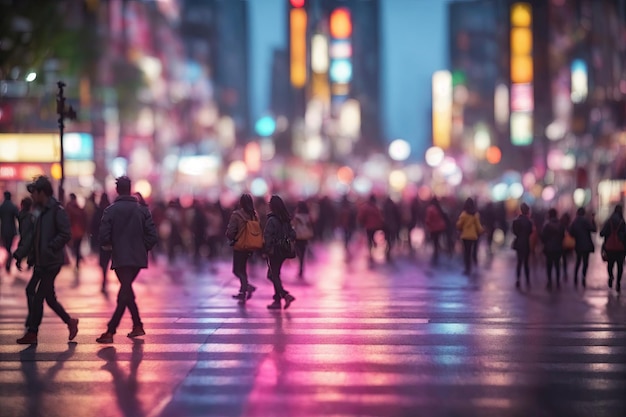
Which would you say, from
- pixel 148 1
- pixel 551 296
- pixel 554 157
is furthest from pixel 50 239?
pixel 148 1

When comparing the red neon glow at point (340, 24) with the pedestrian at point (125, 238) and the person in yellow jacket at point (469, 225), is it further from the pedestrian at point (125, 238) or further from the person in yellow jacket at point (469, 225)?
the pedestrian at point (125, 238)

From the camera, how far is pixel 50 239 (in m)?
12.5

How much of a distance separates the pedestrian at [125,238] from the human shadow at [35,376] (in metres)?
0.81

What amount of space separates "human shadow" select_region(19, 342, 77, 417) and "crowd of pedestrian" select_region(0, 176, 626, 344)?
80 centimetres

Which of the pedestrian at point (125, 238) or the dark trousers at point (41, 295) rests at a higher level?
the pedestrian at point (125, 238)

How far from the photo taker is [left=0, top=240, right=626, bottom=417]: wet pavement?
29.6 feet

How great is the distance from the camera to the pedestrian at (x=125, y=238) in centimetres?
1272

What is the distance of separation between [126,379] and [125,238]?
2810mm

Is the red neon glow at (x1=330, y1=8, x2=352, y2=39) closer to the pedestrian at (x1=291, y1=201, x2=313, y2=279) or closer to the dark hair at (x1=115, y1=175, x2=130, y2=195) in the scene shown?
the pedestrian at (x1=291, y1=201, x2=313, y2=279)

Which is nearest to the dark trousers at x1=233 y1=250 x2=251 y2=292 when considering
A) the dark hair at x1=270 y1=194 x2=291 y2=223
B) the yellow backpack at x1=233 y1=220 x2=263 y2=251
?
the yellow backpack at x1=233 y1=220 x2=263 y2=251

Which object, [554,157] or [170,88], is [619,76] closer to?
[554,157]

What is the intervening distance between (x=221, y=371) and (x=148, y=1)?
96.9 m

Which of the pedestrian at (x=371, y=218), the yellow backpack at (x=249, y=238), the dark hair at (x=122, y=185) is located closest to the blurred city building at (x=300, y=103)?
the pedestrian at (x=371, y=218)

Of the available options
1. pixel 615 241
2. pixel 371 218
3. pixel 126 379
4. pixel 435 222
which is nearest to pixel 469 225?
pixel 435 222
